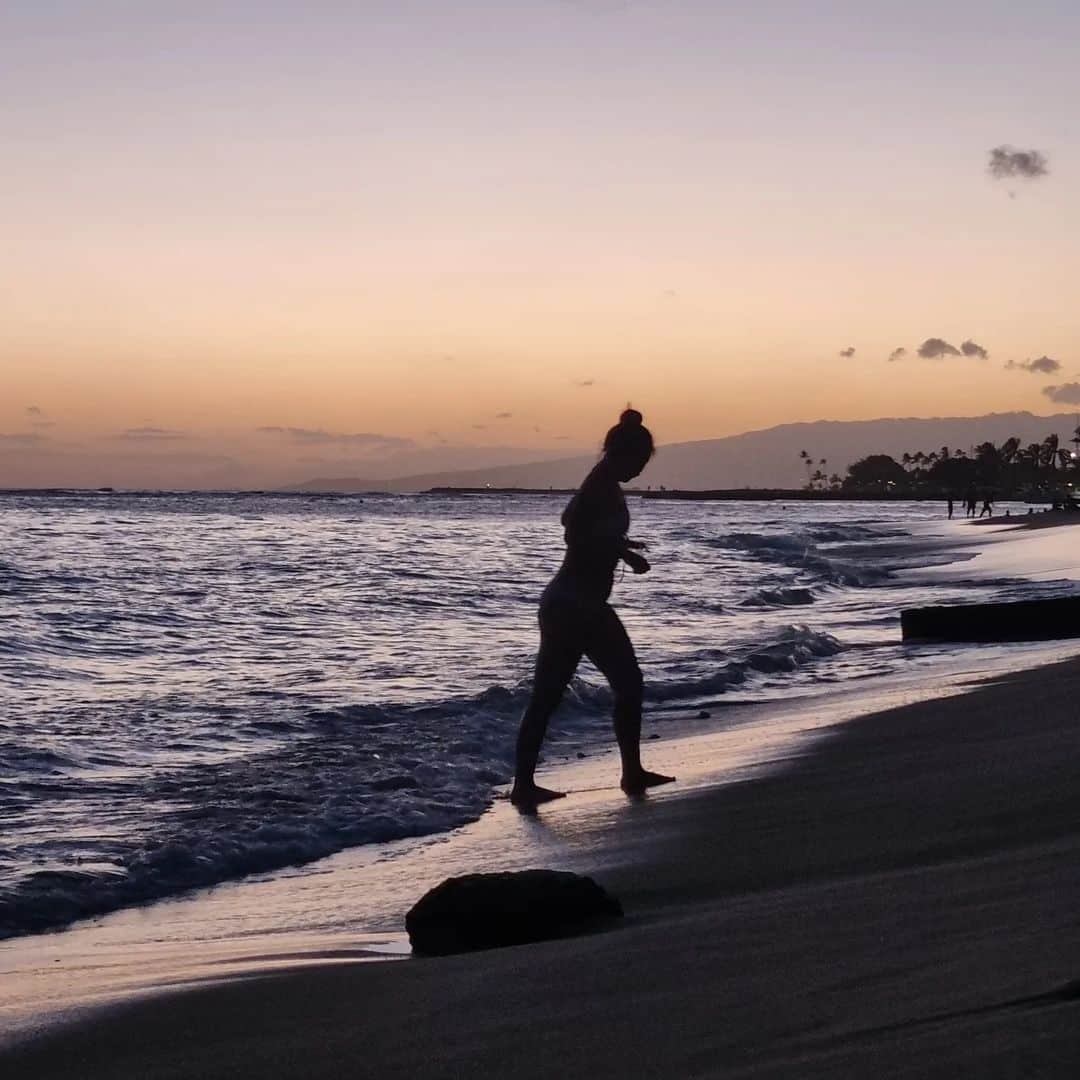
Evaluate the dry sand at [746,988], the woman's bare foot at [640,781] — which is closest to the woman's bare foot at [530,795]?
→ the woman's bare foot at [640,781]

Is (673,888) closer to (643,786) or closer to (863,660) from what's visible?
(643,786)

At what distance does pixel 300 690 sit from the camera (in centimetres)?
1098

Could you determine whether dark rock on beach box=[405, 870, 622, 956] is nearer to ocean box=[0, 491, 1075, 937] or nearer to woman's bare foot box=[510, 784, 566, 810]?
ocean box=[0, 491, 1075, 937]

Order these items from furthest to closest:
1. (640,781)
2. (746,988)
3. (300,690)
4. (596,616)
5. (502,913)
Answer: (300,690) → (596,616) → (640,781) → (502,913) → (746,988)

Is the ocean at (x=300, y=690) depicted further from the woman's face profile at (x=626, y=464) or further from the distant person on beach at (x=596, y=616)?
the woman's face profile at (x=626, y=464)

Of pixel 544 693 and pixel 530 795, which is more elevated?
pixel 544 693

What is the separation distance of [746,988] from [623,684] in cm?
434

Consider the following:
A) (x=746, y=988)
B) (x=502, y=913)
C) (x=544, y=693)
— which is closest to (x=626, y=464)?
(x=544, y=693)

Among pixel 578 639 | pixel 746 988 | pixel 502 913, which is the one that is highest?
pixel 578 639

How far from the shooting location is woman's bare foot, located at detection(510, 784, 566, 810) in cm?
685

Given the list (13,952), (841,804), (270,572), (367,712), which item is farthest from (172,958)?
(270,572)

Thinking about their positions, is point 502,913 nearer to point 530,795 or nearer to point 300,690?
point 530,795

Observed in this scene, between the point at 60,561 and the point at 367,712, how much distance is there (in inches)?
827

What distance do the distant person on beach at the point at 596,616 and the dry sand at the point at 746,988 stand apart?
1.96 meters
